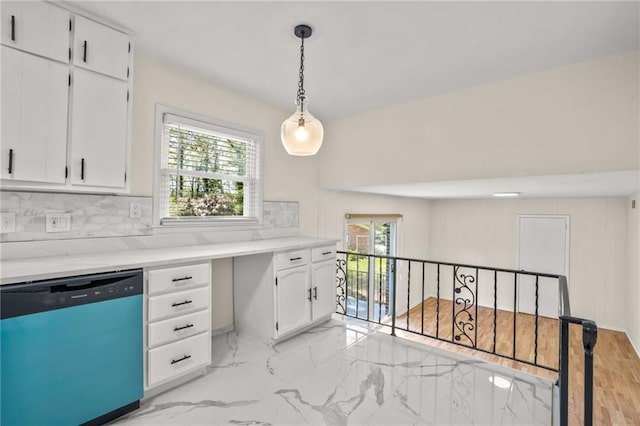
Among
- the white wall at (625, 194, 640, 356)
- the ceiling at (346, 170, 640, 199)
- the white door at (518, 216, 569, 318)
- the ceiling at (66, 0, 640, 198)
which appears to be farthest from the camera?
the white door at (518, 216, 569, 318)

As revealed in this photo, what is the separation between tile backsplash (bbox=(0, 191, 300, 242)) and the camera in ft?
6.05

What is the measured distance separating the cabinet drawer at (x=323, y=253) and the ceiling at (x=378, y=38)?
155 cm

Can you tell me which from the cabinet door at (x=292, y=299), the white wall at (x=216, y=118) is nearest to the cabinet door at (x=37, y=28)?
the white wall at (x=216, y=118)

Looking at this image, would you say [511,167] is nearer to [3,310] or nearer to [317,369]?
[317,369]

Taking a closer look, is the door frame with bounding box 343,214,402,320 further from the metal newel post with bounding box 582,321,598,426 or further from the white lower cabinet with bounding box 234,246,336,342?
the metal newel post with bounding box 582,321,598,426

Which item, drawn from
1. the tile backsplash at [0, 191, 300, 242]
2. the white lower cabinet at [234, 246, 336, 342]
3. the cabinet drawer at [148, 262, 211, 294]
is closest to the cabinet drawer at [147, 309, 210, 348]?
the cabinet drawer at [148, 262, 211, 294]

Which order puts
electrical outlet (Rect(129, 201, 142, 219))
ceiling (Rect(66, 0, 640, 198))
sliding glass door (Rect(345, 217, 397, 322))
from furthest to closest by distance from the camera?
1. sliding glass door (Rect(345, 217, 397, 322))
2. electrical outlet (Rect(129, 201, 142, 219))
3. ceiling (Rect(66, 0, 640, 198))

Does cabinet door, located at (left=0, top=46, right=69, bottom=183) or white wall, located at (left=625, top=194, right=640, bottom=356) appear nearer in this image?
cabinet door, located at (left=0, top=46, right=69, bottom=183)

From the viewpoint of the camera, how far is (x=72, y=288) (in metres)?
1.54

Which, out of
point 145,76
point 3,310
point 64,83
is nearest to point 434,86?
point 145,76

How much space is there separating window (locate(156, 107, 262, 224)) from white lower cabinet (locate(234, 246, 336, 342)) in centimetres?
58

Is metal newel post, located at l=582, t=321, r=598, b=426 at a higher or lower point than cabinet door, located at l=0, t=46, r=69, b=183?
lower

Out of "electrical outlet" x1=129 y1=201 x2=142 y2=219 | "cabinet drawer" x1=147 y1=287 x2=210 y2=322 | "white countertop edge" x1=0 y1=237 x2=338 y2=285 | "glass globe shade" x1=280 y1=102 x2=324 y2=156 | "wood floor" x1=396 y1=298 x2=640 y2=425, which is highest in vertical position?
"glass globe shade" x1=280 y1=102 x2=324 y2=156

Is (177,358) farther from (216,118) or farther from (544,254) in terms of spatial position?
(544,254)
